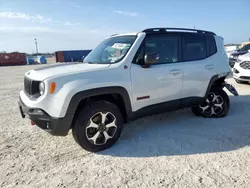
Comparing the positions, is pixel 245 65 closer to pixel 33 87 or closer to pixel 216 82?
pixel 216 82

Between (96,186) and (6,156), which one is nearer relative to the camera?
(96,186)

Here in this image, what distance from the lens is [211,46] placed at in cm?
485

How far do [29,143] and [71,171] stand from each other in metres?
1.31

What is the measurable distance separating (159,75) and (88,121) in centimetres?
147

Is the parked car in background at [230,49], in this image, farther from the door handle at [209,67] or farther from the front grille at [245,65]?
the door handle at [209,67]

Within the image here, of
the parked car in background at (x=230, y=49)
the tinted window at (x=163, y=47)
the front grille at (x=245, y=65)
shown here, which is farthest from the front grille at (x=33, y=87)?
the parked car in background at (x=230, y=49)

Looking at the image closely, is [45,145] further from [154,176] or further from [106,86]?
[154,176]

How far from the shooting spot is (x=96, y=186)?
8.73ft

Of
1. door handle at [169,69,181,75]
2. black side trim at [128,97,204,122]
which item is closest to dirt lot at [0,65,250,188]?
black side trim at [128,97,204,122]

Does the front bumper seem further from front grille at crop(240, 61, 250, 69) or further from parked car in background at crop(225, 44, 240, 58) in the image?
parked car in background at crop(225, 44, 240, 58)

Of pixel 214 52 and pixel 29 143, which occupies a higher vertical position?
pixel 214 52

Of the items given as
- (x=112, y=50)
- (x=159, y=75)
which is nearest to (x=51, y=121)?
(x=112, y=50)

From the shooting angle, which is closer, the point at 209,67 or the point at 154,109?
the point at 154,109

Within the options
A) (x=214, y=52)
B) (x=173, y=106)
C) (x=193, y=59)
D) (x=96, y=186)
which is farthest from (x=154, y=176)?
(x=214, y=52)
